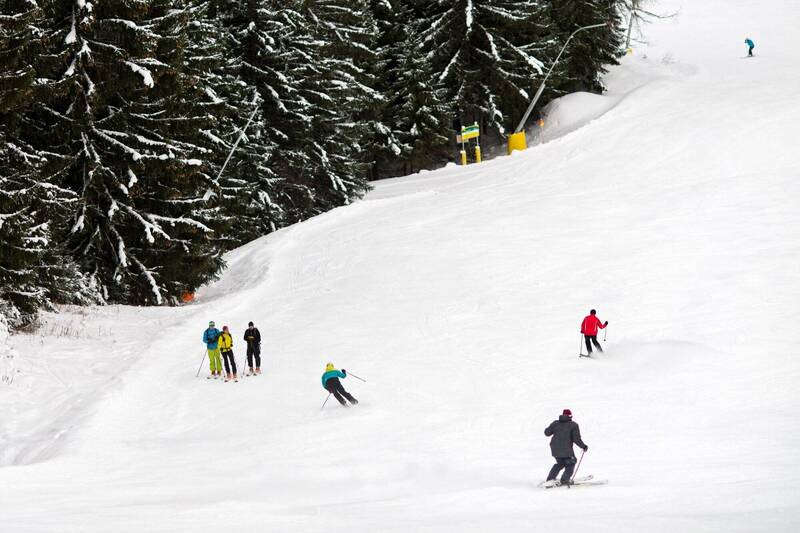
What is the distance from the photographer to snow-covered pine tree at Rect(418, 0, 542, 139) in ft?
142

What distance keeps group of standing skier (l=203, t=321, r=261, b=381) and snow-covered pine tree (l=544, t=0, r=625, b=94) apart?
2968 centimetres

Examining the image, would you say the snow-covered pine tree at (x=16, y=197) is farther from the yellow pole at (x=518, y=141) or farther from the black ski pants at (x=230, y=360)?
the yellow pole at (x=518, y=141)

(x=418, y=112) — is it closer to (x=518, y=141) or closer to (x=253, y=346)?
(x=518, y=141)

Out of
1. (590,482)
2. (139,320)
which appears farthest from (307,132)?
(590,482)

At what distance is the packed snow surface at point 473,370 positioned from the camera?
10.4m

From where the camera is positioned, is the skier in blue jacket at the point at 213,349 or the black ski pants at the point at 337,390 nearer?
the black ski pants at the point at 337,390

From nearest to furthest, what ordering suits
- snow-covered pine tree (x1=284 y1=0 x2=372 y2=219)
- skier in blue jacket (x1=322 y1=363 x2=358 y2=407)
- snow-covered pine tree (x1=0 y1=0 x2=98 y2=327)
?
skier in blue jacket (x1=322 y1=363 x2=358 y2=407), snow-covered pine tree (x1=0 y1=0 x2=98 y2=327), snow-covered pine tree (x1=284 y1=0 x2=372 y2=219)

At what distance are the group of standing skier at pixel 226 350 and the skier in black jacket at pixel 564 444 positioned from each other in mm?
8391

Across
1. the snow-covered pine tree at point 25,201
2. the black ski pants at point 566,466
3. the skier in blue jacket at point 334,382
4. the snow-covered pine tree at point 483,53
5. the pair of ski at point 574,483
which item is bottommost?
the pair of ski at point 574,483

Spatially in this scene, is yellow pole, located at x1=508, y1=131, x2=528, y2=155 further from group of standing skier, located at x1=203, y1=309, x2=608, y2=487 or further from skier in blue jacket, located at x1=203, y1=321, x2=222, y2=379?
skier in blue jacket, located at x1=203, y1=321, x2=222, y2=379

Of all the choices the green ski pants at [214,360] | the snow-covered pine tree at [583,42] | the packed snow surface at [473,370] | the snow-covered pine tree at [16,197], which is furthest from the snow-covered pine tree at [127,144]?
the snow-covered pine tree at [583,42]

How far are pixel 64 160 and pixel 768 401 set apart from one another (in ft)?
58.0

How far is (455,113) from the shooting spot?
44875mm

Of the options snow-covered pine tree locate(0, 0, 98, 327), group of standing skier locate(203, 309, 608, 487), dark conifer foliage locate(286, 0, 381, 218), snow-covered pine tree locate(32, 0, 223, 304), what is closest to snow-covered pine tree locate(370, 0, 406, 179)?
dark conifer foliage locate(286, 0, 381, 218)
